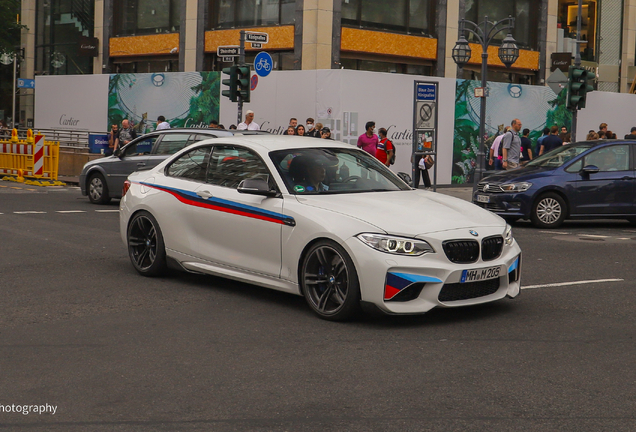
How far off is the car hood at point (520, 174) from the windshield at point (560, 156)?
199 mm

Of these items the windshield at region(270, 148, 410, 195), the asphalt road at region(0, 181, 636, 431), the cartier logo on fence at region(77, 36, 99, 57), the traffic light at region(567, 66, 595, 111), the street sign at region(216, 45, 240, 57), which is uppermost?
the cartier logo on fence at region(77, 36, 99, 57)

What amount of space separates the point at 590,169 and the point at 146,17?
24.7 metres

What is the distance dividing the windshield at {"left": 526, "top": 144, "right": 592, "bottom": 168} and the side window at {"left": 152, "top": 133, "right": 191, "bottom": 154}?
635 cm

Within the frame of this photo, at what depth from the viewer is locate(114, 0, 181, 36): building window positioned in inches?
1373

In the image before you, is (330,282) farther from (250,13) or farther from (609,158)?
(250,13)

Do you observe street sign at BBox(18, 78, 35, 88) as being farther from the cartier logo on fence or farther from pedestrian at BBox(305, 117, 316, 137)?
pedestrian at BBox(305, 117, 316, 137)

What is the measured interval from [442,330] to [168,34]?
3004 centimetres

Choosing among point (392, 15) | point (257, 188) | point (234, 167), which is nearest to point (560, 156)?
point (234, 167)

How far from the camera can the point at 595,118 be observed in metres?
30.7

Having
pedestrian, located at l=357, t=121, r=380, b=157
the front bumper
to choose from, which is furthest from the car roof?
pedestrian, located at l=357, t=121, r=380, b=157

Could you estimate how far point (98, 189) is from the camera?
17859 millimetres

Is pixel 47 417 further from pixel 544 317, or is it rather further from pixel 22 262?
pixel 22 262

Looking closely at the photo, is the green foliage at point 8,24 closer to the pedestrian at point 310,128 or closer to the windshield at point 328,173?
the pedestrian at point 310,128

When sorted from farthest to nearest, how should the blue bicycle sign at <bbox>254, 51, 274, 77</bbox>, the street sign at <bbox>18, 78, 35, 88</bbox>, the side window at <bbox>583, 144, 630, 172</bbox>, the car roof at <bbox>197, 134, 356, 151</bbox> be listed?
the street sign at <bbox>18, 78, 35, 88</bbox> < the blue bicycle sign at <bbox>254, 51, 274, 77</bbox> < the side window at <bbox>583, 144, 630, 172</bbox> < the car roof at <bbox>197, 134, 356, 151</bbox>
